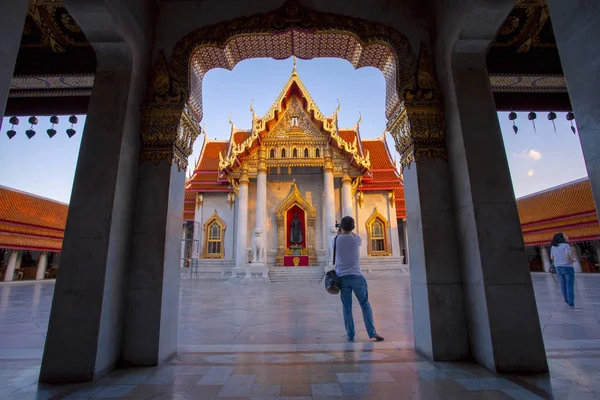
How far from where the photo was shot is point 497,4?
93.5 inches

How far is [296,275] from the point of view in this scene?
14.2 metres

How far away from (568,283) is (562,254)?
50cm

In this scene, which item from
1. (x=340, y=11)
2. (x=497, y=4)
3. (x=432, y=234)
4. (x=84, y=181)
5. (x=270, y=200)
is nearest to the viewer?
(x=497, y=4)

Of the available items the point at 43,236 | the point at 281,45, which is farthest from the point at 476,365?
the point at 43,236

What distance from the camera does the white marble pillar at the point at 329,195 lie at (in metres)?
15.2

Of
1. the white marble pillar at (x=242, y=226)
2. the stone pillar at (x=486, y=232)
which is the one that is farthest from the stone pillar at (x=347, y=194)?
the stone pillar at (x=486, y=232)

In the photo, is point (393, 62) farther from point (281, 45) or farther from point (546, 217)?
point (546, 217)

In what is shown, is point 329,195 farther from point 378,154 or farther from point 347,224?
point 347,224

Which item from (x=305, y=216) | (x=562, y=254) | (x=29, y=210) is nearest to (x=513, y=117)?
(x=562, y=254)

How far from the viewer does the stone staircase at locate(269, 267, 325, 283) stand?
45.9ft

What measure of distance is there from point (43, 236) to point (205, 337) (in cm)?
2129

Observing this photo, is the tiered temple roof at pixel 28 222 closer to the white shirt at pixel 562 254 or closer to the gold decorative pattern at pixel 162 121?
the gold decorative pattern at pixel 162 121

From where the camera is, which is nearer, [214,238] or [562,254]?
[562,254]

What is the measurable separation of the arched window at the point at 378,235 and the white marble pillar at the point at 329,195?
10.9 ft
